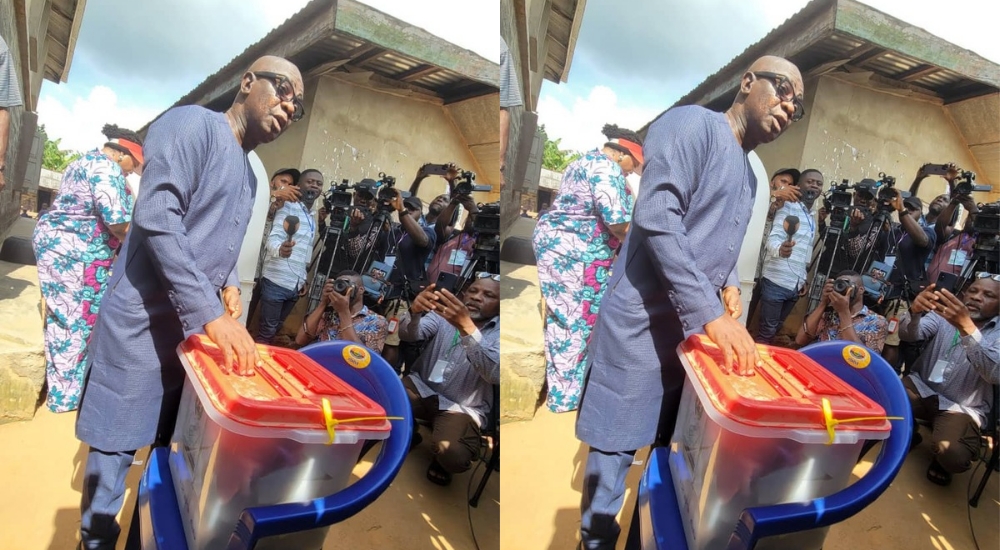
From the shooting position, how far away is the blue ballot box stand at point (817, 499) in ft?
4.96

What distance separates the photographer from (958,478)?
1900 mm

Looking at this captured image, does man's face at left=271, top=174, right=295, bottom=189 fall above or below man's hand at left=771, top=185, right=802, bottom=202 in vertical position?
below

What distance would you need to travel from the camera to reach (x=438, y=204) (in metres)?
1.96

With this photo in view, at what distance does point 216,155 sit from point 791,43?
1.35 meters

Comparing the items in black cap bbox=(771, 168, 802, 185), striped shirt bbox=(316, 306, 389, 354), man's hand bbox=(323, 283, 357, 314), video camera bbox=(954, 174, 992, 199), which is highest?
video camera bbox=(954, 174, 992, 199)

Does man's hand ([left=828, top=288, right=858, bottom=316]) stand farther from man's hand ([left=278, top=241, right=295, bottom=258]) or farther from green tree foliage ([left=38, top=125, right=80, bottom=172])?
green tree foliage ([left=38, top=125, right=80, bottom=172])

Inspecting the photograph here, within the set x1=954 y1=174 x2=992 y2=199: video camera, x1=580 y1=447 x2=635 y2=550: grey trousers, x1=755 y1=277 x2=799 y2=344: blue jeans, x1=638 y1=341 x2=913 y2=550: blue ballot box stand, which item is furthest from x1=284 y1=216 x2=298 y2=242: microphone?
x1=954 y1=174 x2=992 y2=199: video camera

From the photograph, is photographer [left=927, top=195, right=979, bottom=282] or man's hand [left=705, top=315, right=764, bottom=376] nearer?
man's hand [left=705, top=315, right=764, bottom=376]

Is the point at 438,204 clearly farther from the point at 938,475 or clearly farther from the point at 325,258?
the point at 938,475

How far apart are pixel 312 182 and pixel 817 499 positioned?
1404 millimetres

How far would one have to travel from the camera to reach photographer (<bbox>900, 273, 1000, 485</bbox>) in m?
1.85

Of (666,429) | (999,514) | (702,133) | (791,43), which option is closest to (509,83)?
(702,133)

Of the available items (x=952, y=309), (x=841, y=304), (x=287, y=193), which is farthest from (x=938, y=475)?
(x=287, y=193)

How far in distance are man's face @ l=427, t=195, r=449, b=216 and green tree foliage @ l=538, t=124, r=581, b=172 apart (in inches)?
11.9
